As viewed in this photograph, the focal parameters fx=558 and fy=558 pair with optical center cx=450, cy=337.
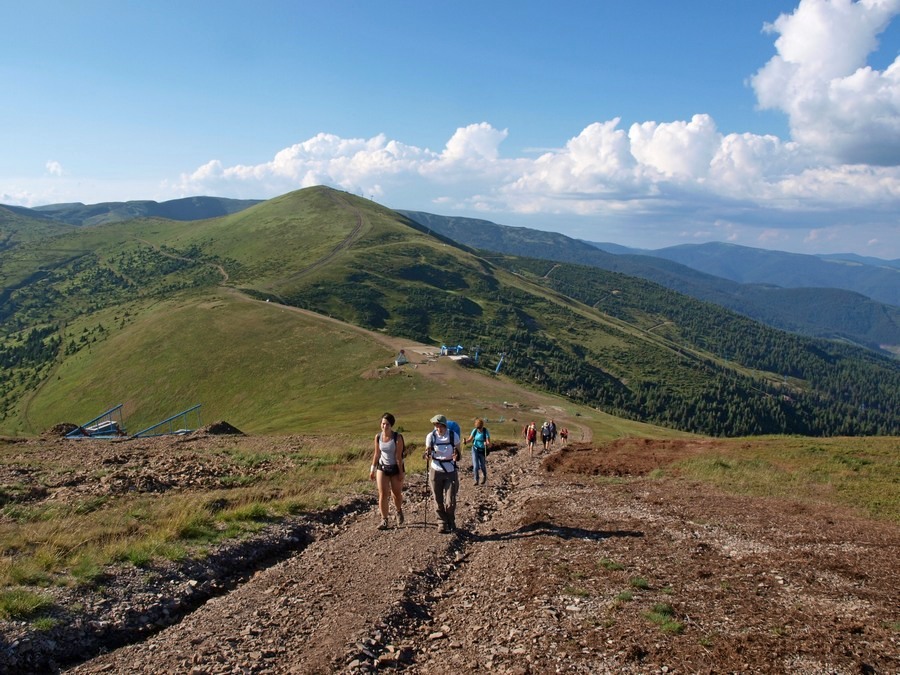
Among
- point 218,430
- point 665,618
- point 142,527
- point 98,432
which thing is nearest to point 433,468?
point 665,618

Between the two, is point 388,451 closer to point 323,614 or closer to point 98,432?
point 323,614

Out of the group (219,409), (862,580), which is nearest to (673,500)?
(862,580)

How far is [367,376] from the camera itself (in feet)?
250

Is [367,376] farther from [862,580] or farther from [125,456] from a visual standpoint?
[862,580]

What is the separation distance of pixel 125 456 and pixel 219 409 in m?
59.3

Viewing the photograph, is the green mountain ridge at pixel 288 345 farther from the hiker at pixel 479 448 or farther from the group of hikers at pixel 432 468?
the group of hikers at pixel 432 468

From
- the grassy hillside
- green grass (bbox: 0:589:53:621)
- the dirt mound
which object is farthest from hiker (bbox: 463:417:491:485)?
the grassy hillside

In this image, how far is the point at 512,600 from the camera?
30.7 ft

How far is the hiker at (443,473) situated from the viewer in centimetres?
1338

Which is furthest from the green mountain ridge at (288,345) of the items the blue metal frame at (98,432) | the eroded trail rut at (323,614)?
the eroded trail rut at (323,614)

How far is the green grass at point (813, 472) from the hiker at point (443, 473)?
11.4 m

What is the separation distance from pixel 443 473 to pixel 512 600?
4335 millimetres

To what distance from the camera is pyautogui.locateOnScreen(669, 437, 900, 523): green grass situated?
59.7 ft

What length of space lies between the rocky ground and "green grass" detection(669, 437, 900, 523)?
2975 mm
